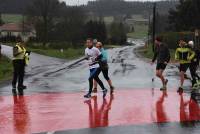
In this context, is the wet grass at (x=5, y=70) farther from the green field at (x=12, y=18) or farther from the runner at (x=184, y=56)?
the green field at (x=12, y=18)

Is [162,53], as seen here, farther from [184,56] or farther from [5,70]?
[5,70]

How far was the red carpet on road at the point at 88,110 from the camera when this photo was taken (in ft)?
37.0

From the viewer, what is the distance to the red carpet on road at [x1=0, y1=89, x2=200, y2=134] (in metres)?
11.3

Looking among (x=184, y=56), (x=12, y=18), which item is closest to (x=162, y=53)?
(x=184, y=56)

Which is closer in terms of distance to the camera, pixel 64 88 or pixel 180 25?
pixel 64 88

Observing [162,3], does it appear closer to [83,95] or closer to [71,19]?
[71,19]

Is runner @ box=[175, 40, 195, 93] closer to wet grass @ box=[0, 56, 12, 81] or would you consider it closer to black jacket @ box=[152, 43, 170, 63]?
black jacket @ box=[152, 43, 170, 63]

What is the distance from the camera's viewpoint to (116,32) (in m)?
148

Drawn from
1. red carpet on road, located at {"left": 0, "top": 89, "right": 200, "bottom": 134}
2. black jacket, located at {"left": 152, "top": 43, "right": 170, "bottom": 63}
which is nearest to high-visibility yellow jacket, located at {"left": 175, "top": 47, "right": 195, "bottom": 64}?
black jacket, located at {"left": 152, "top": 43, "right": 170, "bottom": 63}

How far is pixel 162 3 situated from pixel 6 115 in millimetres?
107948

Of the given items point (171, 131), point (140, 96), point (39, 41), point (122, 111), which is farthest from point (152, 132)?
point (39, 41)

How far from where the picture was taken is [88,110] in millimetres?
13352

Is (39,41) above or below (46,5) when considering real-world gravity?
below

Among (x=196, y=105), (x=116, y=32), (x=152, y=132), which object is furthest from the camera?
(x=116, y=32)
